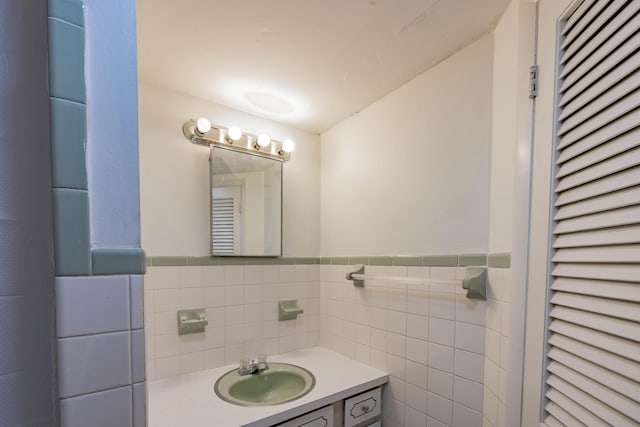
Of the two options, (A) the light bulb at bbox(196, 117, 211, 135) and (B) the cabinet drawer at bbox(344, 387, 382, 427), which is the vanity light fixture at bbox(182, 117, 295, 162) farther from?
(B) the cabinet drawer at bbox(344, 387, 382, 427)

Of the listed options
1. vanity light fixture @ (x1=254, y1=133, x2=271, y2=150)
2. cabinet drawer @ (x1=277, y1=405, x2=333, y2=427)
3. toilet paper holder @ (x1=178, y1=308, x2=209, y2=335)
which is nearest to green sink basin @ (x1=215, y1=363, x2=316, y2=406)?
cabinet drawer @ (x1=277, y1=405, x2=333, y2=427)

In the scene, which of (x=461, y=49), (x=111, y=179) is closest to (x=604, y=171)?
(x=461, y=49)

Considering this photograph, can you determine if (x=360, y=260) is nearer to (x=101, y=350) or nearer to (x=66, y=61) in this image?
(x=101, y=350)

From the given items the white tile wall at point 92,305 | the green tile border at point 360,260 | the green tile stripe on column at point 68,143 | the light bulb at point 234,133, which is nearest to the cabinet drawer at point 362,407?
the green tile border at point 360,260

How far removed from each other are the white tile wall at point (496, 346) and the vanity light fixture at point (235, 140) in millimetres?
1256

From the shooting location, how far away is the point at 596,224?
581 mm

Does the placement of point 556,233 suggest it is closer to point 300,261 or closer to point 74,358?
point 74,358

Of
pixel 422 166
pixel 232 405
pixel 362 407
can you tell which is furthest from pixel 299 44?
pixel 362 407

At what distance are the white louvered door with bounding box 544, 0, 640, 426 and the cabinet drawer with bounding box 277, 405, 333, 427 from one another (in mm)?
796

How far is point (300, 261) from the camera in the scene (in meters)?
1.76

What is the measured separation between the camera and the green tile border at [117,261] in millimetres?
467

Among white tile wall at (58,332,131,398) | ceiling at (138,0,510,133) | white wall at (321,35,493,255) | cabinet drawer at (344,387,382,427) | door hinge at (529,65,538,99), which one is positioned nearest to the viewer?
white tile wall at (58,332,131,398)

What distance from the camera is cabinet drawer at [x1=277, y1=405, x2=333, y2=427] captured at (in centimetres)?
108

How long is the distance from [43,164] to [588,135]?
1.10 m
